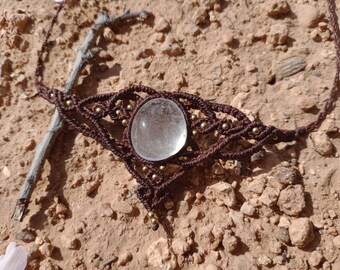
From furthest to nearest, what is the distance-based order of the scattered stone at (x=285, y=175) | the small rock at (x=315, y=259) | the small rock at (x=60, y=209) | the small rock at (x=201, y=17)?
1. the small rock at (x=201, y=17)
2. the small rock at (x=60, y=209)
3. the scattered stone at (x=285, y=175)
4. the small rock at (x=315, y=259)

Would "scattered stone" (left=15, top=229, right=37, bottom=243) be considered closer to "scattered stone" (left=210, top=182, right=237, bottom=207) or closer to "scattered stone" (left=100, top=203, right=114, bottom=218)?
"scattered stone" (left=100, top=203, right=114, bottom=218)

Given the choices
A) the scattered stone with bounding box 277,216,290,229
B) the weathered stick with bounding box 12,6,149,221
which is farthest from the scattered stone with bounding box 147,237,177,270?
the weathered stick with bounding box 12,6,149,221

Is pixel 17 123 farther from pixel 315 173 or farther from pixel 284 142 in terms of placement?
pixel 315 173

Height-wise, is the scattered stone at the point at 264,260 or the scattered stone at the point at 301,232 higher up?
the scattered stone at the point at 301,232

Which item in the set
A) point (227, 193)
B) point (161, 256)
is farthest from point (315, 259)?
point (161, 256)

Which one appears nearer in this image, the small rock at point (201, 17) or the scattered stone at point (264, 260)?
the scattered stone at point (264, 260)

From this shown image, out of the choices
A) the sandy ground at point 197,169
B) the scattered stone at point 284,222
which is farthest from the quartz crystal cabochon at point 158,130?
the scattered stone at point 284,222

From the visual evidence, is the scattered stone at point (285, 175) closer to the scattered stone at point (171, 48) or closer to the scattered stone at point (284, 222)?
the scattered stone at point (284, 222)
